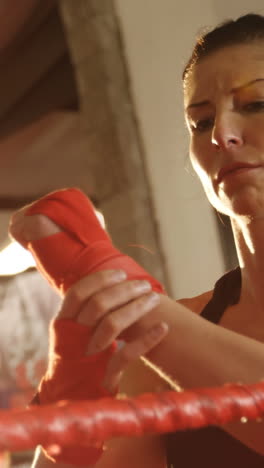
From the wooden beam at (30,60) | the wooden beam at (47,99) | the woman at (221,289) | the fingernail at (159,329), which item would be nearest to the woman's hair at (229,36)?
the woman at (221,289)

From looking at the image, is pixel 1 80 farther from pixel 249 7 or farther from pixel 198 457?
pixel 198 457

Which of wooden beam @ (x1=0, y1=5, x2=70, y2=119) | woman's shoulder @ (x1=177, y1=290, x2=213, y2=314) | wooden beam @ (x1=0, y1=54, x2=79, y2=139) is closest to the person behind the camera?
woman's shoulder @ (x1=177, y1=290, x2=213, y2=314)

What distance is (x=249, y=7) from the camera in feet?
4.00

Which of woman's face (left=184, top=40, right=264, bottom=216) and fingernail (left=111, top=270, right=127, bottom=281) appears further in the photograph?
woman's face (left=184, top=40, right=264, bottom=216)

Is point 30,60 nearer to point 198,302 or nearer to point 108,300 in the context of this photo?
point 198,302

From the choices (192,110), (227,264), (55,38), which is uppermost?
(55,38)

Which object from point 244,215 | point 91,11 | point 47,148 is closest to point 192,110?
point 244,215

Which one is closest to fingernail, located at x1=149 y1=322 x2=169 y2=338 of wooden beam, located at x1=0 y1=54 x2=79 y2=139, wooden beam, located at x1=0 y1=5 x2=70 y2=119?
wooden beam, located at x1=0 y1=5 x2=70 y2=119

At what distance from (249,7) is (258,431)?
0.99 metres

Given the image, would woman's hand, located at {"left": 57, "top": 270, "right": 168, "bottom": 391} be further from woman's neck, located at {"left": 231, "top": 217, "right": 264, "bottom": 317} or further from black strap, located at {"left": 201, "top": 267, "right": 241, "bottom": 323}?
black strap, located at {"left": 201, "top": 267, "right": 241, "bottom": 323}

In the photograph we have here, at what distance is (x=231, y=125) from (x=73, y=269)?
0.22 meters

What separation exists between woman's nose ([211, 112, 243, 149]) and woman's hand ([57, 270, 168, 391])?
185 mm

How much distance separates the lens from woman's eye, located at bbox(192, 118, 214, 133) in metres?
0.61

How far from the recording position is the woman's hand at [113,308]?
0.39m
